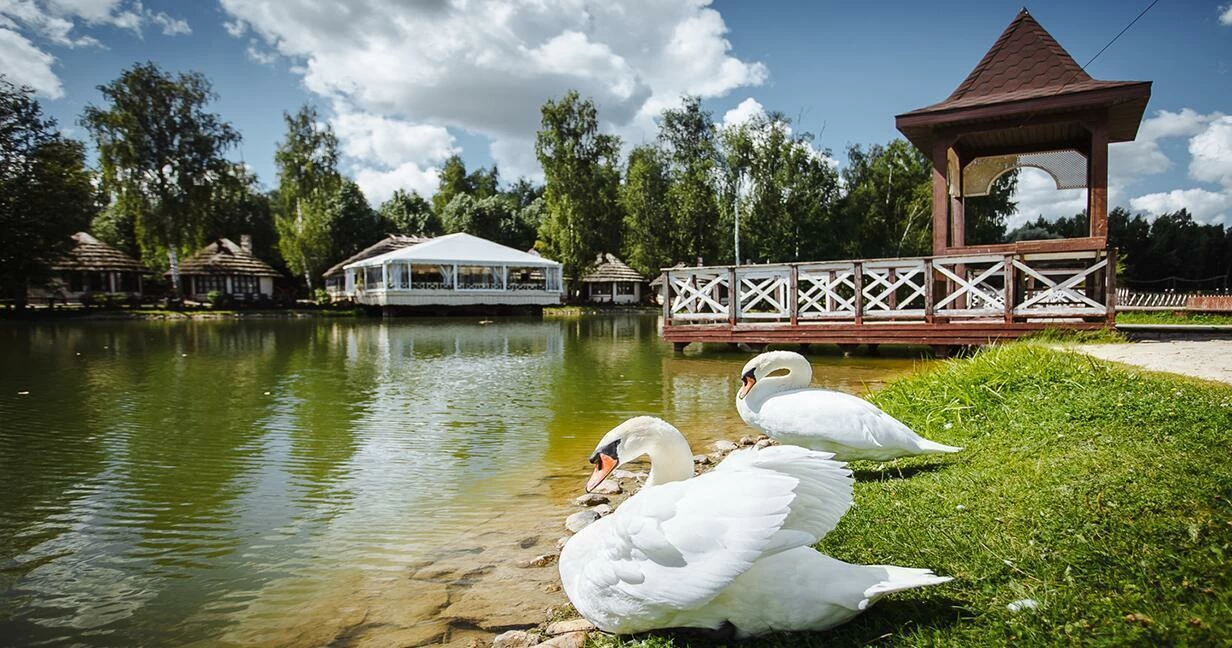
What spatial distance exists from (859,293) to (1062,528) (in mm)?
10881

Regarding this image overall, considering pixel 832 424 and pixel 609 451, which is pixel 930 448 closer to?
pixel 832 424

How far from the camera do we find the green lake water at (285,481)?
3.79 meters

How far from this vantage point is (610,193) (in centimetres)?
5394

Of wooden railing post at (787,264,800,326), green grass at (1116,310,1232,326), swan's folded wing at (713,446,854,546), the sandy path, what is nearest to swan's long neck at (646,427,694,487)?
swan's folded wing at (713,446,854,546)

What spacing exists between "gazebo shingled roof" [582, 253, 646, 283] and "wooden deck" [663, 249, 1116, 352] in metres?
37.2

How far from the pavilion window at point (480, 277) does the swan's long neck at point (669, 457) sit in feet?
143

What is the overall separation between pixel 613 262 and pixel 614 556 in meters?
53.6

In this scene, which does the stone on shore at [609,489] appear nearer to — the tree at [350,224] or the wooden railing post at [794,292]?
the wooden railing post at [794,292]

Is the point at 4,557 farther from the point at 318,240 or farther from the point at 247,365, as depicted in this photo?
the point at 318,240

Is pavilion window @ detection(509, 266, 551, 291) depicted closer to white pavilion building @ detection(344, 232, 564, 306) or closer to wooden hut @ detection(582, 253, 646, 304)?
white pavilion building @ detection(344, 232, 564, 306)

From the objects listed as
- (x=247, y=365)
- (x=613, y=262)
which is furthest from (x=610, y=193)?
(x=247, y=365)

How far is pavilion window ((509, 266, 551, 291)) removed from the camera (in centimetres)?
4719

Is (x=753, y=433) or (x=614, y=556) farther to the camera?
(x=753, y=433)

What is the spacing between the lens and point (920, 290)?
12938 mm
